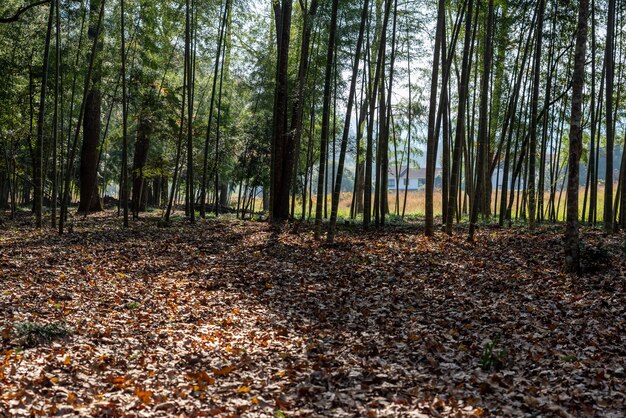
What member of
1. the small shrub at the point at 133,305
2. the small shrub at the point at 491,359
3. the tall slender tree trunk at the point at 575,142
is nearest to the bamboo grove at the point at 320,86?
the tall slender tree trunk at the point at 575,142

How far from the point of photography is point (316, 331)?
5.91 metres

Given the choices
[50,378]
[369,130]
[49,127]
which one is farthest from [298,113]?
[50,378]

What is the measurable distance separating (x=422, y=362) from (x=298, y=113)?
10.8m

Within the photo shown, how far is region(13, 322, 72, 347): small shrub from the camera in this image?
5098 mm

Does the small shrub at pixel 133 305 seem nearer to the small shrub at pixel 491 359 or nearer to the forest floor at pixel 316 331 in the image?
the forest floor at pixel 316 331

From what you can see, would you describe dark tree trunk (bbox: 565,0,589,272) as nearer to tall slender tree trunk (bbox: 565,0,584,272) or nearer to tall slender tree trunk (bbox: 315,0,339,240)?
tall slender tree trunk (bbox: 565,0,584,272)

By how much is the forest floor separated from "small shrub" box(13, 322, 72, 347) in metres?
0.02

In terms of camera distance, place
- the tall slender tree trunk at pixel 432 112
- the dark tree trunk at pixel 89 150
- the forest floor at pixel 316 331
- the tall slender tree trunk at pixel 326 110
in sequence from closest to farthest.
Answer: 1. the forest floor at pixel 316 331
2. the tall slender tree trunk at pixel 326 110
3. the tall slender tree trunk at pixel 432 112
4. the dark tree trunk at pixel 89 150

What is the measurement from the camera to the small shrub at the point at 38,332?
510 cm

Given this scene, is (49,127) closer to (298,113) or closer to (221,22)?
(221,22)

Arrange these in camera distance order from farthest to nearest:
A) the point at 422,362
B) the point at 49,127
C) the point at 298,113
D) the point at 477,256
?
the point at 49,127, the point at 298,113, the point at 477,256, the point at 422,362

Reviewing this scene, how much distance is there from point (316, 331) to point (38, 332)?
2.95 m

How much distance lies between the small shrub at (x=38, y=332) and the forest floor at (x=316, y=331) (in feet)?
0.08

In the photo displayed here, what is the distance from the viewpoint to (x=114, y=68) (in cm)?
1515
